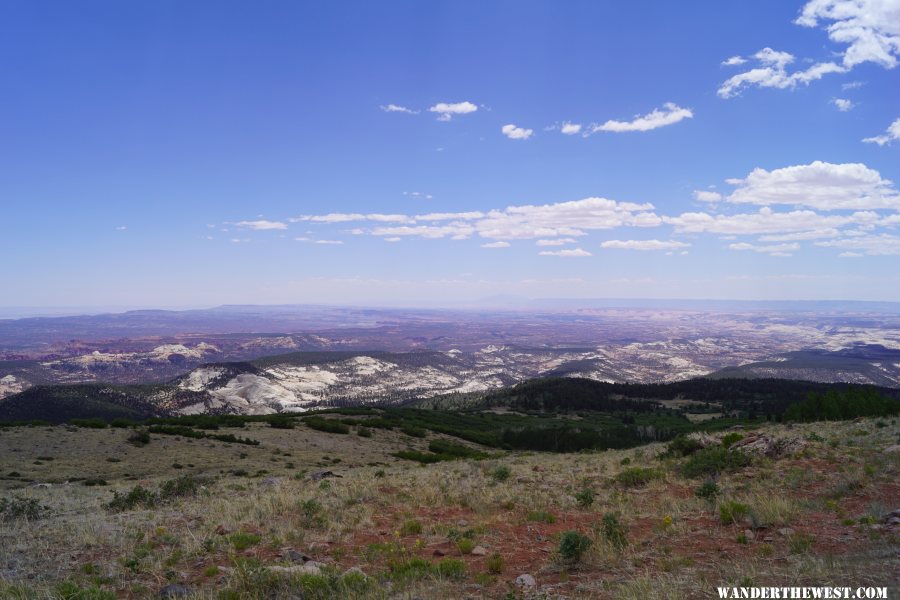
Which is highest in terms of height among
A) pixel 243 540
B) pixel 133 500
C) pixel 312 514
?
pixel 243 540

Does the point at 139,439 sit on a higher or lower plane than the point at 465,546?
lower

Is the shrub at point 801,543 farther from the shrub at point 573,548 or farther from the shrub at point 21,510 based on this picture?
the shrub at point 21,510

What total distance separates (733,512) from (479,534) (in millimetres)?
5588

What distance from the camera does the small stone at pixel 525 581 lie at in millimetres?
7523

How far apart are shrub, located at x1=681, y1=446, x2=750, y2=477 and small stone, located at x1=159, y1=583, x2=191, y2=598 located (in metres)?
15.0

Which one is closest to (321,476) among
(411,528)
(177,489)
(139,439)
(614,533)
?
(177,489)

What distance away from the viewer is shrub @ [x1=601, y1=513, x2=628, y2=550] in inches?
359

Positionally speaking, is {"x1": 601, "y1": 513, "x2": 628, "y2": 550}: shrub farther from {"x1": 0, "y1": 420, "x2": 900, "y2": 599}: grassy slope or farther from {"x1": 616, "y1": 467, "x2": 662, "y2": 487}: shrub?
{"x1": 616, "y1": 467, "x2": 662, "y2": 487}: shrub

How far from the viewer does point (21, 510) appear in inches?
538

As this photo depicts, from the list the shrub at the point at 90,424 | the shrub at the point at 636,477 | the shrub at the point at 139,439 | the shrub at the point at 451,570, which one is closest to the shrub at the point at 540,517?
the shrub at the point at 451,570

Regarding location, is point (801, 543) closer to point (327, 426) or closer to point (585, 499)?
point (585, 499)

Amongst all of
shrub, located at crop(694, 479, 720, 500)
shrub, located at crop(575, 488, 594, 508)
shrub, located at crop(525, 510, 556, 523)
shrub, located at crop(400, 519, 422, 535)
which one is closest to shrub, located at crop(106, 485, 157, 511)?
shrub, located at crop(400, 519, 422, 535)

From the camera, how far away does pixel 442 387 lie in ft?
625

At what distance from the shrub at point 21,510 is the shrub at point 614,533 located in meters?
15.3
